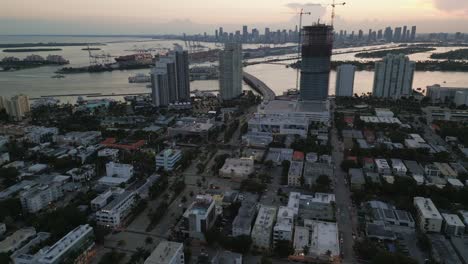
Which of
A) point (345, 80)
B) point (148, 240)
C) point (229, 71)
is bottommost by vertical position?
point (148, 240)

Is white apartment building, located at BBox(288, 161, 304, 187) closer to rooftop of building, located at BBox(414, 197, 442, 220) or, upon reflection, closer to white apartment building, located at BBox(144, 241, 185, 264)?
rooftop of building, located at BBox(414, 197, 442, 220)

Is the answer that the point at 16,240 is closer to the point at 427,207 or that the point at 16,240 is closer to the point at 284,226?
the point at 284,226

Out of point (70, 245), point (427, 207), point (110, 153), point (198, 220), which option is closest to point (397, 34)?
point (427, 207)

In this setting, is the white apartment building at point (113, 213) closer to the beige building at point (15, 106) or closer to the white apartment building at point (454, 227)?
the white apartment building at point (454, 227)

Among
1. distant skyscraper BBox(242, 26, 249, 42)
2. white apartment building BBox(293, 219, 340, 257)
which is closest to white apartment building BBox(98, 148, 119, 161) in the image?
white apartment building BBox(293, 219, 340, 257)

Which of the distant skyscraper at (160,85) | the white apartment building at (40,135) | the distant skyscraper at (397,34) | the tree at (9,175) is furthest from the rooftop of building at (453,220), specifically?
the distant skyscraper at (397,34)

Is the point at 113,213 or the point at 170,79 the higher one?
the point at 170,79

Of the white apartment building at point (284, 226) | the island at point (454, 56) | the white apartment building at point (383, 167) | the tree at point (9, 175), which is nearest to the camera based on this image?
the white apartment building at point (284, 226)
